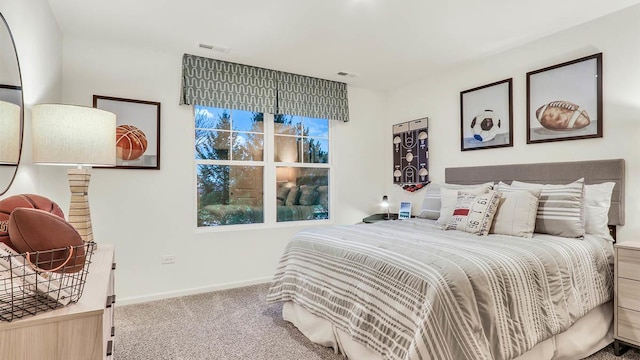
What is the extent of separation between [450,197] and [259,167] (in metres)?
2.14

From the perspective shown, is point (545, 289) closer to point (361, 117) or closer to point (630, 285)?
point (630, 285)

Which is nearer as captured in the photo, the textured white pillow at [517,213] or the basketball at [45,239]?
the basketball at [45,239]

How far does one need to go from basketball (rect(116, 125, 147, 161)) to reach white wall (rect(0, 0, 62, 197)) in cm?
61

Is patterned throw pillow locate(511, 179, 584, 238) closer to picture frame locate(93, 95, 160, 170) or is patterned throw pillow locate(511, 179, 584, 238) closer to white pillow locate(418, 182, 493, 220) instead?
white pillow locate(418, 182, 493, 220)

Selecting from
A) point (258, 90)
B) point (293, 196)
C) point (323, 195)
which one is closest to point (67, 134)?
point (258, 90)

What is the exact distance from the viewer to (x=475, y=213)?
8.71ft

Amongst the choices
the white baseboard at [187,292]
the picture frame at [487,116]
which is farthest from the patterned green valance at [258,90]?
the white baseboard at [187,292]

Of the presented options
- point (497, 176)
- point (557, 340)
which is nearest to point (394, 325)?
point (557, 340)

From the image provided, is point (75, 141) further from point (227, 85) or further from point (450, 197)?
point (450, 197)

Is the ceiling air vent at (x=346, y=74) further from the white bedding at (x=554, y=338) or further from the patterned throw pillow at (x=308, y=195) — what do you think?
the white bedding at (x=554, y=338)

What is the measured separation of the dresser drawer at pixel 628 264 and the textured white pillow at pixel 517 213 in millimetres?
506

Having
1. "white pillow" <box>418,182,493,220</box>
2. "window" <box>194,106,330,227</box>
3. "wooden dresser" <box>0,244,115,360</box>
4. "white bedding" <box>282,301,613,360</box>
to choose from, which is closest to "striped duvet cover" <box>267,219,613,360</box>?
"white bedding" <box>282,301,613,360</box>

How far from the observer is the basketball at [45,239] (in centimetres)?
94

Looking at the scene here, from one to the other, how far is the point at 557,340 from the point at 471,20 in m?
2.36
